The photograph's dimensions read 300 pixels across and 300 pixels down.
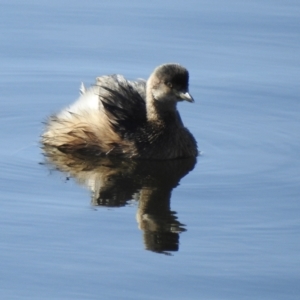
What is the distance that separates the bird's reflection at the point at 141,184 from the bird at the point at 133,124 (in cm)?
8

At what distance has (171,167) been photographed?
8859 mm

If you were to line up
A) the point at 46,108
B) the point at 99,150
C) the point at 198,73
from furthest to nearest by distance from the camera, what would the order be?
the point at 198,73 → the point at 46,108 → the point at 99,150

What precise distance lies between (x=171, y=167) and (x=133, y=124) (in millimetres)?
512

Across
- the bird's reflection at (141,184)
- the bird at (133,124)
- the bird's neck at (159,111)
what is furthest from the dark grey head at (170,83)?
the bird's reflection at (141,184)


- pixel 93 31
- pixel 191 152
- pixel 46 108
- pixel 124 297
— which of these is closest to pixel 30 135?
pixel 46 108

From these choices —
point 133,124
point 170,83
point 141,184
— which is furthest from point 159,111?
point 141,184

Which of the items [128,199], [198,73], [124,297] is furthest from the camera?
[198,73]

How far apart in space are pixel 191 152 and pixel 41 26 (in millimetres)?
3085

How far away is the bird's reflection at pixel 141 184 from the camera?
24.2ft

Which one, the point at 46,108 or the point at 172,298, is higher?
the point at 46,108

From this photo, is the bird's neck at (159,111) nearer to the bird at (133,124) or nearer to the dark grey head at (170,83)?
the bird at (133,124)

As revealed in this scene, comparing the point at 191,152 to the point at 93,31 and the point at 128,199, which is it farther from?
the point at 93,31

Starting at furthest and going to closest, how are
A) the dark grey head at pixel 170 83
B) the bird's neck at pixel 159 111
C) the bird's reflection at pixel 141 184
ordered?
the bird's neck at pixel 159 111 → the dark grey head at pixel 170 83 → the bird's reflection at pixel 141 184

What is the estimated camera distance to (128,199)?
795cm
